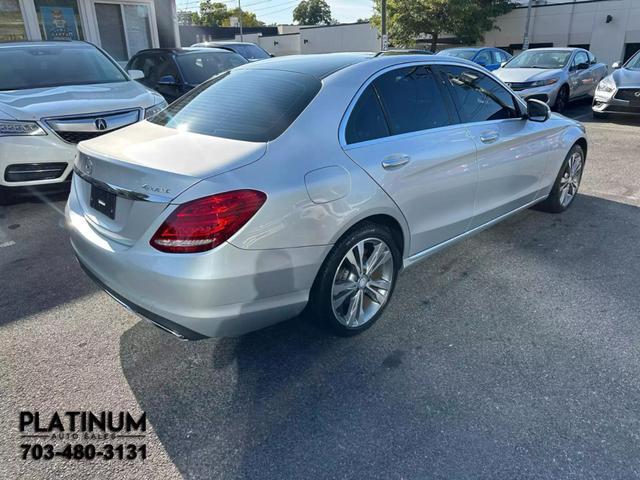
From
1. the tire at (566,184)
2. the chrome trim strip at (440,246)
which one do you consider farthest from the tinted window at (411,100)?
the tire at (566,184)

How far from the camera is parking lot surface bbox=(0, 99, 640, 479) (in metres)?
2.16

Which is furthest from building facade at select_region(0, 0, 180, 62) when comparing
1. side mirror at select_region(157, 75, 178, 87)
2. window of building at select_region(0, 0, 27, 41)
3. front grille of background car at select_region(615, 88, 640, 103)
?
front grille of background car at select_region(615, 88, 640, 103)

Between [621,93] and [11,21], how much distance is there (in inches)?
545

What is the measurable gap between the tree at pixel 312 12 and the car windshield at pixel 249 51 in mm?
90407

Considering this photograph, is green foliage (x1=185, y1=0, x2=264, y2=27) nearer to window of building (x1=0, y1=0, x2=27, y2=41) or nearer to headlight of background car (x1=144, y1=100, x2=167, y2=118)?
window of building (x1=0, y1=0, x2=27, y2=41)

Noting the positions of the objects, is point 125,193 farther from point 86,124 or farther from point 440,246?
point 86,124

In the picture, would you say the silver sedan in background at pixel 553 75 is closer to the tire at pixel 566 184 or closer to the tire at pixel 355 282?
the tire at pixel 566 184

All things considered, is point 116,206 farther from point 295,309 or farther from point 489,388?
point 489,388

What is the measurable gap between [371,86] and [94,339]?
2.34 metres

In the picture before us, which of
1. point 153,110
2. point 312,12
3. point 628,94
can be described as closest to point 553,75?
point 628,94

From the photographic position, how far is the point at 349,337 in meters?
2.99

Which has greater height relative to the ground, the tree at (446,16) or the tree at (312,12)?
the tree at (312,12)

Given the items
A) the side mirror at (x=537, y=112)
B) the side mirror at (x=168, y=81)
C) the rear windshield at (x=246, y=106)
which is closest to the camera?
the rear windshield at (x=246, y=106)

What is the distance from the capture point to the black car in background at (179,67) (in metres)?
8.02
